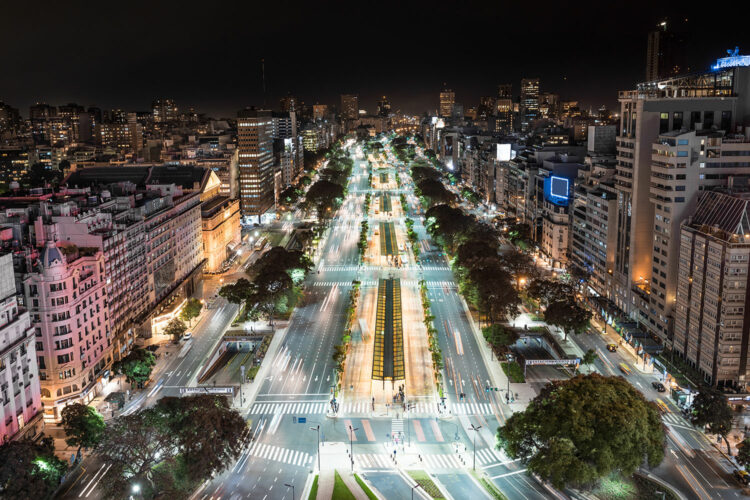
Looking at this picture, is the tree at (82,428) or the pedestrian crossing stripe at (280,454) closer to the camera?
the tree at (82,428)

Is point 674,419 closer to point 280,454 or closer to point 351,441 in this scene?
point 351,441

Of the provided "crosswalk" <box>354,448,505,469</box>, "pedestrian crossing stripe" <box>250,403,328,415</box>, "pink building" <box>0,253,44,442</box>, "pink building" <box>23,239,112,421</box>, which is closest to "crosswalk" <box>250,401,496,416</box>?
"pedestrian crossing stripe" <box>250,403,328,415</box>

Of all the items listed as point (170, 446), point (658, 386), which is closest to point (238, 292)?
point (170, 446)

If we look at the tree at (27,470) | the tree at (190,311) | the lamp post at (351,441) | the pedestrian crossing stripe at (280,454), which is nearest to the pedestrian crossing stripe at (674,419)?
the lamp post at (351,441)

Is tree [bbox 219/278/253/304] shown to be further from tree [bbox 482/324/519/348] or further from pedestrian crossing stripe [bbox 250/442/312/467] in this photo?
pedestrian crossing stripe [bbox 250/442/312/467]

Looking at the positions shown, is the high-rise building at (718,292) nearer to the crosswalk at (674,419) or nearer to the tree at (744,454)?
the crosswalk at (674,419)

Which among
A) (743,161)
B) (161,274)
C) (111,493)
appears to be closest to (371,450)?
(111,493)
